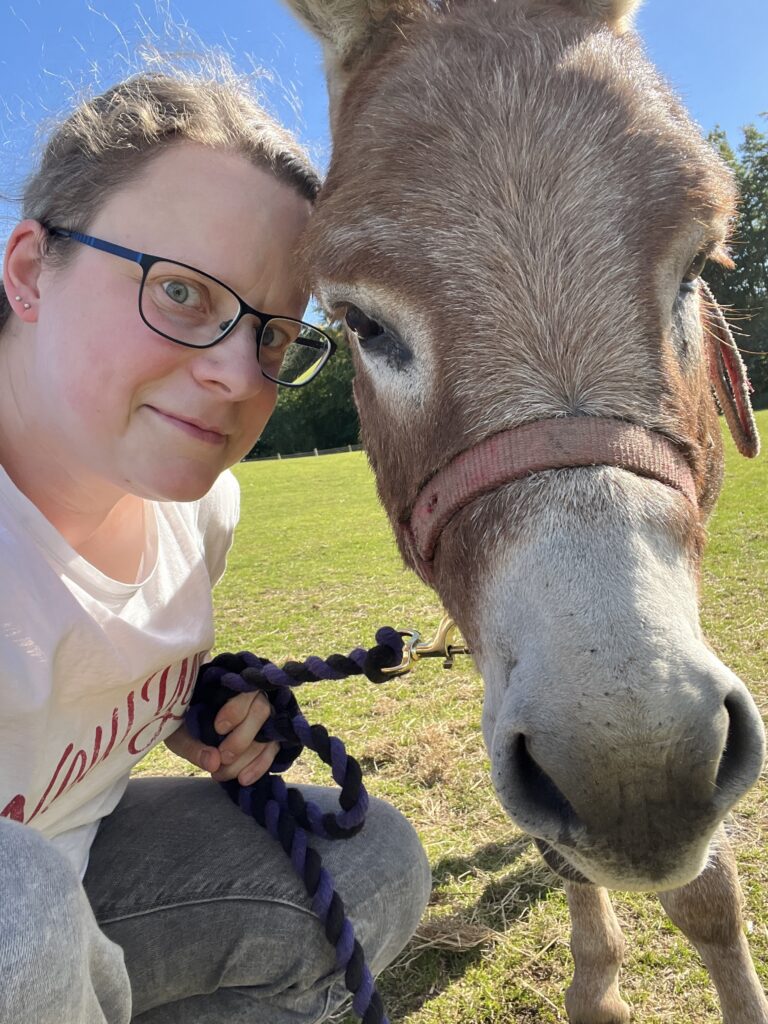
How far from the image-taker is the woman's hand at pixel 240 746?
2.08 metres

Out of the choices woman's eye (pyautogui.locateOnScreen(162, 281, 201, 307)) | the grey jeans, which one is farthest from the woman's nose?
the grey jeans

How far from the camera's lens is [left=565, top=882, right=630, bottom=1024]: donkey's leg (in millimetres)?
2207

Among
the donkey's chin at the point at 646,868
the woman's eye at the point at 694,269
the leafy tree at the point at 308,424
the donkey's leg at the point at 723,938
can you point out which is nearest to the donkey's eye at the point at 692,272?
the woman's eye at the point at 694,269

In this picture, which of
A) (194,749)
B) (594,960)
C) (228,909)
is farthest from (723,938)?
(194,749)

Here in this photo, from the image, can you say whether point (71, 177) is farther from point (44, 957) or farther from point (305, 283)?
point (44, 957)

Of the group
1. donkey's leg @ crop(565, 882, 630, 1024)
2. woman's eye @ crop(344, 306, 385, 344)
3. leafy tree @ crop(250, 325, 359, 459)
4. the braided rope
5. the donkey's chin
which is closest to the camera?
the donkey's chin

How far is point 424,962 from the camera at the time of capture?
8.34 feet

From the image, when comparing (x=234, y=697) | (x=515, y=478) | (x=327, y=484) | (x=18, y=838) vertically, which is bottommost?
(x=327, y=484)

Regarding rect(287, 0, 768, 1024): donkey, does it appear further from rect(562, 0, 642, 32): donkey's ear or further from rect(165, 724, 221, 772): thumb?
rect(165, 724, 221, 772): thumb

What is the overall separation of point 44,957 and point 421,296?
1.34m

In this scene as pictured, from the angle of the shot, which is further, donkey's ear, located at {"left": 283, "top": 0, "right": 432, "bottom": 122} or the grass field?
the grass field

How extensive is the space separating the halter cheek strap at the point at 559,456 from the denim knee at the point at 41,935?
94 cm

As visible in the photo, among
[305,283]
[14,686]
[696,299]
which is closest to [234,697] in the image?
[14,686]

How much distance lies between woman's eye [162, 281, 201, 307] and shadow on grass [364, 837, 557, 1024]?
236 cm
